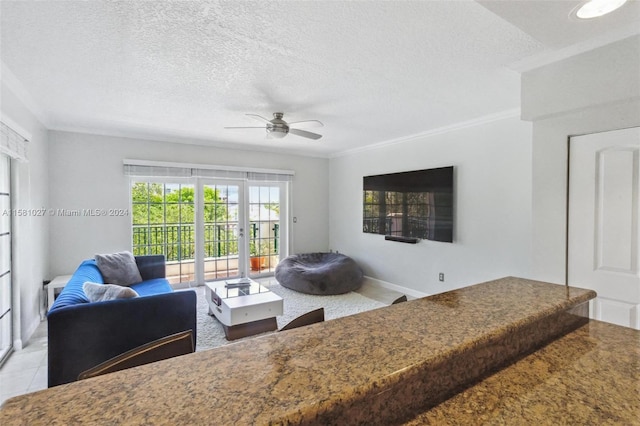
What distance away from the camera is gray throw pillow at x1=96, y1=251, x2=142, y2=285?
3.44m

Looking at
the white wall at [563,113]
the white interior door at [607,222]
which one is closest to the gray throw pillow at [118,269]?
the white wall at [563,113]

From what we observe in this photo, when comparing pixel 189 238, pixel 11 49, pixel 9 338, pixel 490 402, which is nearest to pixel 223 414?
pixel 490 402

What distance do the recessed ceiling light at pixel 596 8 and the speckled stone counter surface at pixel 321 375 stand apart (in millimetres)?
1390

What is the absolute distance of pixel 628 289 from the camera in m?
1.87

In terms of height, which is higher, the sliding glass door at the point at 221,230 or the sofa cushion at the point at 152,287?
the sliding glass door at the point at 221,230

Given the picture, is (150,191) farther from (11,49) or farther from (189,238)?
(11,49)

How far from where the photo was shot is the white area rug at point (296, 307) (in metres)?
3.17

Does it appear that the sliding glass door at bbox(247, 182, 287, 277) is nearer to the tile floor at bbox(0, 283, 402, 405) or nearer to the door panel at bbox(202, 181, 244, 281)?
the door panel at bbox(202, 181, 244, 281)

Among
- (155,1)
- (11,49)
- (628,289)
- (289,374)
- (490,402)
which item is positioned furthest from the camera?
(11,49)

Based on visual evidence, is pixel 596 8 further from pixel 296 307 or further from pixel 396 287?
pixel 396 287

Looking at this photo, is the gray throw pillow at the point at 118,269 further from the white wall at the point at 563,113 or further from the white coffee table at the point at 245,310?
the white wall at the point at 563,113

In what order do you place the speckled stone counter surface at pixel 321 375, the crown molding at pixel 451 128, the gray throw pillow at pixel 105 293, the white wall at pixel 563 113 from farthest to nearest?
the crown molding at pixel 451 128, the gray throw pillow at pixel 105 293, the white wall at pixel 563 113, the speckled stone counter surface at pixel 321 375

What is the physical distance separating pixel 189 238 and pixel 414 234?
3.45 metres

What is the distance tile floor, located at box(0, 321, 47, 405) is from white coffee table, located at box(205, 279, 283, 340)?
1396 millimetres
